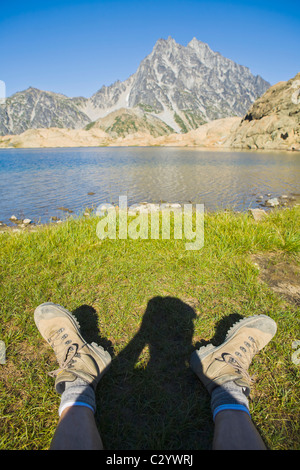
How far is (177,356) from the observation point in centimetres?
288

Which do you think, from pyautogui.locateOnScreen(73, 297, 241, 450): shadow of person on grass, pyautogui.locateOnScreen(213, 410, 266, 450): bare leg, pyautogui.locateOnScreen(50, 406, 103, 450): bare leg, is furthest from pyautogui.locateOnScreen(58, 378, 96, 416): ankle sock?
pyautogui.locateOnScreen(213, 410, 266, 450): bare leg

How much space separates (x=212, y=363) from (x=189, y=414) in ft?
1.83

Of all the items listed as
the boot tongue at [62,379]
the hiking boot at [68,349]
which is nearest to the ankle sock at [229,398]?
the hiking boot at [68,349]

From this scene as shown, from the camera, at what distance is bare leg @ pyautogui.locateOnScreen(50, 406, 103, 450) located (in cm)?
181

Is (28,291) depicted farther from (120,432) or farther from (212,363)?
(212,363)

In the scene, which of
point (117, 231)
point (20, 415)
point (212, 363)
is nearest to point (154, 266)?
point (117, 231)

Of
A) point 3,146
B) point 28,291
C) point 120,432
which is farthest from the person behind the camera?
point 3,146

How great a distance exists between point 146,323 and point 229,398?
56.5 inches

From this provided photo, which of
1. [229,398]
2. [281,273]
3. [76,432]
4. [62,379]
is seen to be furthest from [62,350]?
[281,273]

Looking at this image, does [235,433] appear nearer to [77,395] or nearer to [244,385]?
[244,385]

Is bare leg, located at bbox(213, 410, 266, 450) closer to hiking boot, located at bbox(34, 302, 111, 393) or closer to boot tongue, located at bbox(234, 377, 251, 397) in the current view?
boot tongue, located at bbox(234, 377, 251, 397)

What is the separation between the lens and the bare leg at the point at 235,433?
1.84 m
